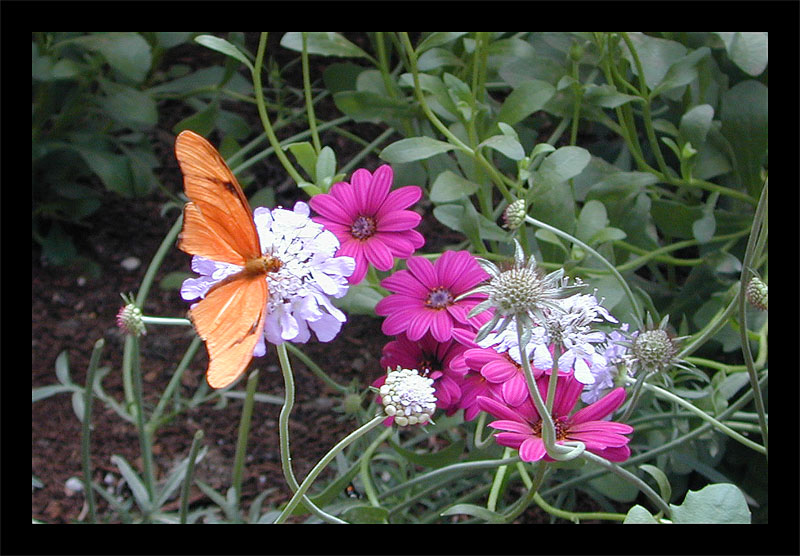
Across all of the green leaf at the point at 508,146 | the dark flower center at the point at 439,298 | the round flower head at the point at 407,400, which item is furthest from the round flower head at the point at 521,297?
the green leaf at the point at 508,146

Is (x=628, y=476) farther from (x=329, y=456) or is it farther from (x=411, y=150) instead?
(x=411, y=150)

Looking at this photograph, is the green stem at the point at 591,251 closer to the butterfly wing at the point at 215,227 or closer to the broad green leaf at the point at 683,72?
the butterfly wing at the point at 215,227

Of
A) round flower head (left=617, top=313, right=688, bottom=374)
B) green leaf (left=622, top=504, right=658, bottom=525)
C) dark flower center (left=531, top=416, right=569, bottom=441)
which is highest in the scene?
round flower head (left=617, top=313, right=688, bottom=374)

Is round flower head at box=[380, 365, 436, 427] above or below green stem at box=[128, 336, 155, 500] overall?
above

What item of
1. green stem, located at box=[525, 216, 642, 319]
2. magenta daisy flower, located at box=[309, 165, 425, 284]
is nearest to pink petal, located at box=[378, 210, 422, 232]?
magenta daisy flower, located at box=[309, 165, 425, 284]

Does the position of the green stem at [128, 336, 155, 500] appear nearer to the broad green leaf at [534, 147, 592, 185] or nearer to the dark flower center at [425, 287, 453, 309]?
the dark flower center at [425, 287, 453, 309]

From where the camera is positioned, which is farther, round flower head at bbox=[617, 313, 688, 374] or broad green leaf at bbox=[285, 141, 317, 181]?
broad green leaf at bbox=[285, 141, 317, 181]
